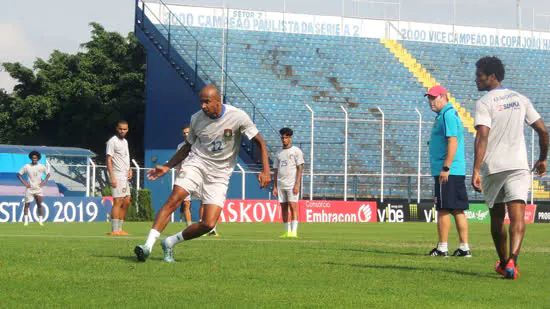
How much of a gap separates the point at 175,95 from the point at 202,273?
117 feet

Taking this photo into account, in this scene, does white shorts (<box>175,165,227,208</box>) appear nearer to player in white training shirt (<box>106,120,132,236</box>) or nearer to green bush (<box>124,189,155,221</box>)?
player in white training shirt (<box>106,120,132,236</box>)

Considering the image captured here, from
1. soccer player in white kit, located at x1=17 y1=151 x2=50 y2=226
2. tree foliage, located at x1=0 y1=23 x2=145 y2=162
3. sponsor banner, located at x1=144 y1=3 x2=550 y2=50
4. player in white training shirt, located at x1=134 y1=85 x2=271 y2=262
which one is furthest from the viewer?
tree foliage, located at x1=0 y1=23 x2=145 y2=162

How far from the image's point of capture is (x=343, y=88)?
4628 centimetres

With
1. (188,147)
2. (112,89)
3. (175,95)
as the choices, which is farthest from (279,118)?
(188,147)

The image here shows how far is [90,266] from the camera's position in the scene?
9.69 metres

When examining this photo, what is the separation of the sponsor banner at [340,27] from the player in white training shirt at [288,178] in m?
26.5

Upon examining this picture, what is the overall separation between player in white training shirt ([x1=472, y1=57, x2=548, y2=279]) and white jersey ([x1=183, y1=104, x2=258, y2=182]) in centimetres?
255

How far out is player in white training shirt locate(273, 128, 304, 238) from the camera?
63.6 feet

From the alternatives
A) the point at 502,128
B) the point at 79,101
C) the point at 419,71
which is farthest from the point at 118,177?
the point at 79,101

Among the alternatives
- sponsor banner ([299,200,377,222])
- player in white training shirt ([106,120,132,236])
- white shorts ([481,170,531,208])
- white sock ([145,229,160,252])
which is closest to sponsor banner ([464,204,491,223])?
sponsor banner ([299,200,377,222])

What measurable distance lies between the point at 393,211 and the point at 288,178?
1743cm

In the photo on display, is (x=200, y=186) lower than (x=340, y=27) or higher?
lower

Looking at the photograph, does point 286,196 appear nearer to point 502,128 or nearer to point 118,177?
point 118,177

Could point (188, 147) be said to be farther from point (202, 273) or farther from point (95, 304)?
point (95, 304)
